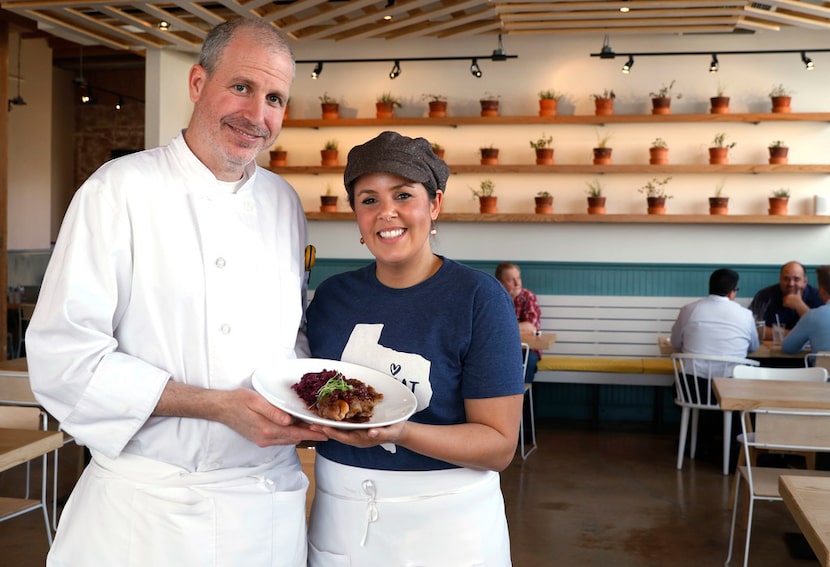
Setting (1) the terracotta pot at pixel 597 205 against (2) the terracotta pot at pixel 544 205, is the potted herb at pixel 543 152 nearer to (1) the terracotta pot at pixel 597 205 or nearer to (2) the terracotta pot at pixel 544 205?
(2) the terracotta pot at pixel 544 205

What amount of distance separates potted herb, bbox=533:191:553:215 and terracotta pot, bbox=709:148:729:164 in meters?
1.45

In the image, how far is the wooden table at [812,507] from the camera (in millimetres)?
2090

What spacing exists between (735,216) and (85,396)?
7.15 m

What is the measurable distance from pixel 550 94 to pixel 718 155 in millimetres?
1579

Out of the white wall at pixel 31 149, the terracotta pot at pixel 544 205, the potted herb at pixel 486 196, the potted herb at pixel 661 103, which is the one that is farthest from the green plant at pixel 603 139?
the white wall at pixel 31 149

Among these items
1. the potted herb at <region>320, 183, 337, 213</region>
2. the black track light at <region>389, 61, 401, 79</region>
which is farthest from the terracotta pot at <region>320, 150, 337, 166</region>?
the black track light at <region>389, 61, 401, 79</region>

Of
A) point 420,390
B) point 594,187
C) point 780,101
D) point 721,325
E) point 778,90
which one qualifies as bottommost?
point 721,325

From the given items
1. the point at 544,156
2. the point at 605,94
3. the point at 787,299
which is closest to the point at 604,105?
the point at 605,94

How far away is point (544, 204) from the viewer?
26.8 ft

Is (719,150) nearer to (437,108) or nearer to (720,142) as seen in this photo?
(720,142)

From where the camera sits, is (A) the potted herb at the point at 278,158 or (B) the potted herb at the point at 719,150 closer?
(B) the potted herb at the point at 719,150

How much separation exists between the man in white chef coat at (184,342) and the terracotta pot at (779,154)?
6.87 meters

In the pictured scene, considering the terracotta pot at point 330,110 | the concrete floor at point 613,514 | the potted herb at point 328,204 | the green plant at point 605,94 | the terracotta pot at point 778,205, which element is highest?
the green plant at point 605,94

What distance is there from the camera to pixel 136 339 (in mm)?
1711
